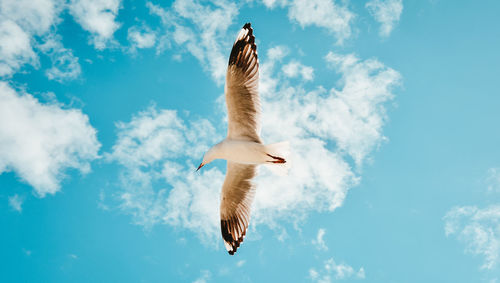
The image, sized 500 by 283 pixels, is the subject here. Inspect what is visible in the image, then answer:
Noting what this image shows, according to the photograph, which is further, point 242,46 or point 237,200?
point 237,200

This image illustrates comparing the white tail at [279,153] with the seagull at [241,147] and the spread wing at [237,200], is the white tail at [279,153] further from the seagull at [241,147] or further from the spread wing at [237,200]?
the spread wing at [237,200]

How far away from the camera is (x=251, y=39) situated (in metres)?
4.95

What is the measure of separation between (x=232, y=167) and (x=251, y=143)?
68cm

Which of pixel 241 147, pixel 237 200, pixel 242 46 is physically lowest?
pixel 237 200

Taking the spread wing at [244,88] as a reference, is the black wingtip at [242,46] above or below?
above

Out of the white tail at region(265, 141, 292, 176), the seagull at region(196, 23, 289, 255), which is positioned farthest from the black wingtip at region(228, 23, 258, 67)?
the white tail at region(265, 141, 292, 176)

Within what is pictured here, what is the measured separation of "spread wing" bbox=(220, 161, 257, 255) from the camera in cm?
548

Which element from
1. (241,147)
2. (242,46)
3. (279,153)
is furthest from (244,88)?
(279,153)

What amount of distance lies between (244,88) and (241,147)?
2.38ft

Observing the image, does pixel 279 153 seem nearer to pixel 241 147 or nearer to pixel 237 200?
pixel 241 147

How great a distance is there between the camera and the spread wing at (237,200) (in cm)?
548

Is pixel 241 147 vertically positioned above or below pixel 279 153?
above

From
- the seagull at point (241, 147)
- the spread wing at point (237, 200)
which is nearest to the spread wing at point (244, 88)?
the seagull at point (241, 147)

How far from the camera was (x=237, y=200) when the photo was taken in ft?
18.1
